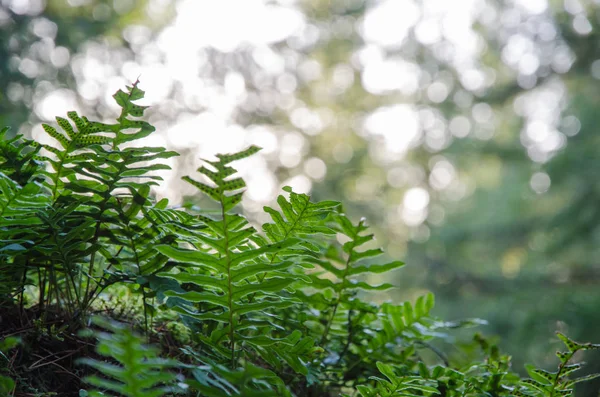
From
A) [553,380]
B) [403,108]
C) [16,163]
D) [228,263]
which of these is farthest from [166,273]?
[403,108]

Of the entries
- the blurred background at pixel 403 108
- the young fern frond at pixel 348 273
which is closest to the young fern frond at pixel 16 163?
the young fern frond at pixel 348 273

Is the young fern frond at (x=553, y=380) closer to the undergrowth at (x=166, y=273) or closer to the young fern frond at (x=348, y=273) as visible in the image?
the undergrowth at (x=166, y=273)

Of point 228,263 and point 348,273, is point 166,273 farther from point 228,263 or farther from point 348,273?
point 348,273

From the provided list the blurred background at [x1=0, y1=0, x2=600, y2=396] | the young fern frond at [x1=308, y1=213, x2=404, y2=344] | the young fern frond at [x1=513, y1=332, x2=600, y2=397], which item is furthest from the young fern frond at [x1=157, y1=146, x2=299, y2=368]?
the blurred background at [x1=0, y1=0, x2=600, y2=396]

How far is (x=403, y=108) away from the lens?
11148mm

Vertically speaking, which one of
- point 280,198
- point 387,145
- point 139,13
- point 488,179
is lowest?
point 280,198

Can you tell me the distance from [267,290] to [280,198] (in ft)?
0.58

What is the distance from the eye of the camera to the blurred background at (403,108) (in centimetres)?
745

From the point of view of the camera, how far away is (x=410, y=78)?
427 inches

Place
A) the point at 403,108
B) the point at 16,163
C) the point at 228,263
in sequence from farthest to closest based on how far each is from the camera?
1. the point at 403,108
2. the point at 16,163
3. the point at 228,263

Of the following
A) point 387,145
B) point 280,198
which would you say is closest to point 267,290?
point 280,198

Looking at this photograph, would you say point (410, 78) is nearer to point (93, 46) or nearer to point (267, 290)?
point (93, 46)

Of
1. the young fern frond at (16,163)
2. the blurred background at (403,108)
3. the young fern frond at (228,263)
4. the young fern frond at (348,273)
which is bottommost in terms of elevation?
the young fern frond at (228,263)

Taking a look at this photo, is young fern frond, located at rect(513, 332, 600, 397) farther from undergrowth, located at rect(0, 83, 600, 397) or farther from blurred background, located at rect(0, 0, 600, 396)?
blurred background, located at rect(0, 0, 600, 396)
